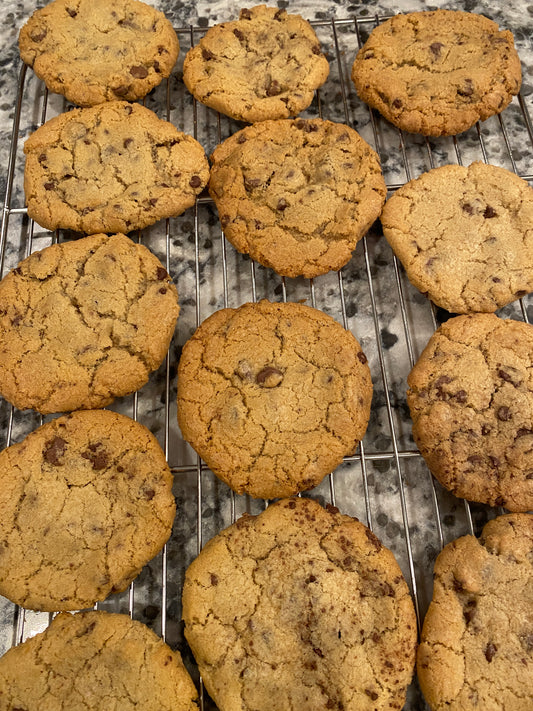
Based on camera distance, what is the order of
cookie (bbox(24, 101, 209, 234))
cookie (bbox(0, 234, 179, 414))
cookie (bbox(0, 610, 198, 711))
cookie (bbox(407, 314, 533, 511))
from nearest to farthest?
cookie (bbox(0, 610, 198, 711)) < cookie (bbox(407, 314, 533, 511)) < cookie (bbox(0, 234, 179, 414)) < cookie (bbox(24, 101, 209, 234))

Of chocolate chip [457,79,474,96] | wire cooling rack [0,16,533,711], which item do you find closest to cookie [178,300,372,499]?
wire cooling rack [0,16,533,711]

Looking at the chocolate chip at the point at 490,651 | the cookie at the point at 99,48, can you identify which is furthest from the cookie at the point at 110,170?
the chocolate chip at the point at 490,651

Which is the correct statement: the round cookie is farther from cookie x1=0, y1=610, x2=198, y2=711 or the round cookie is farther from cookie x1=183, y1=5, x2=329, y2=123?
cookie x1=183, y1=5, x2=329, y2=123

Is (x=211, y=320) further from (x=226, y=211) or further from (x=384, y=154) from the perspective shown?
(x=384, y=154)

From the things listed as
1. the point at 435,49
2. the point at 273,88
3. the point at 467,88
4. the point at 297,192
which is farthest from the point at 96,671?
the point at 435,49

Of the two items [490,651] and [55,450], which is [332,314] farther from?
[490,651]

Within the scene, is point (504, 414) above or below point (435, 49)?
below
